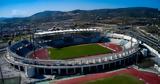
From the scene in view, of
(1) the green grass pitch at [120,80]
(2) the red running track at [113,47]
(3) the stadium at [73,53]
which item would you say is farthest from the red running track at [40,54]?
(1) the green grass pitch at [120,80]

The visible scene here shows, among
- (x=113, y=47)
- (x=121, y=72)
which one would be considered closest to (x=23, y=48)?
(x=113, y=47)

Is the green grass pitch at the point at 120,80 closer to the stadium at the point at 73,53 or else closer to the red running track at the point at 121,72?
the red running track at the point at 121,72

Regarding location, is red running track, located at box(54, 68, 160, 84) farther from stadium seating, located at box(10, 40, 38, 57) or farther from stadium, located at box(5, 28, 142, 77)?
stadium seating, located at box(10, 40, 38, 57)

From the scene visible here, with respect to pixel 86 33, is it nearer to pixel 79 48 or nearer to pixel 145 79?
pixel 79 48

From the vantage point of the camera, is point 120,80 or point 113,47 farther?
point 113,47

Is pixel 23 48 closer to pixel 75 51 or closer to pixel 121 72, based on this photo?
pixel 75 51

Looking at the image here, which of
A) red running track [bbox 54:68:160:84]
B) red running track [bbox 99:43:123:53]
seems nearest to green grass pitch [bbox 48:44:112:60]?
red running track [bbox 99:43:123:53]

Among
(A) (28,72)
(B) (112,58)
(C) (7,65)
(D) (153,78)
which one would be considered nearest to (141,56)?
(B) (112,58)
